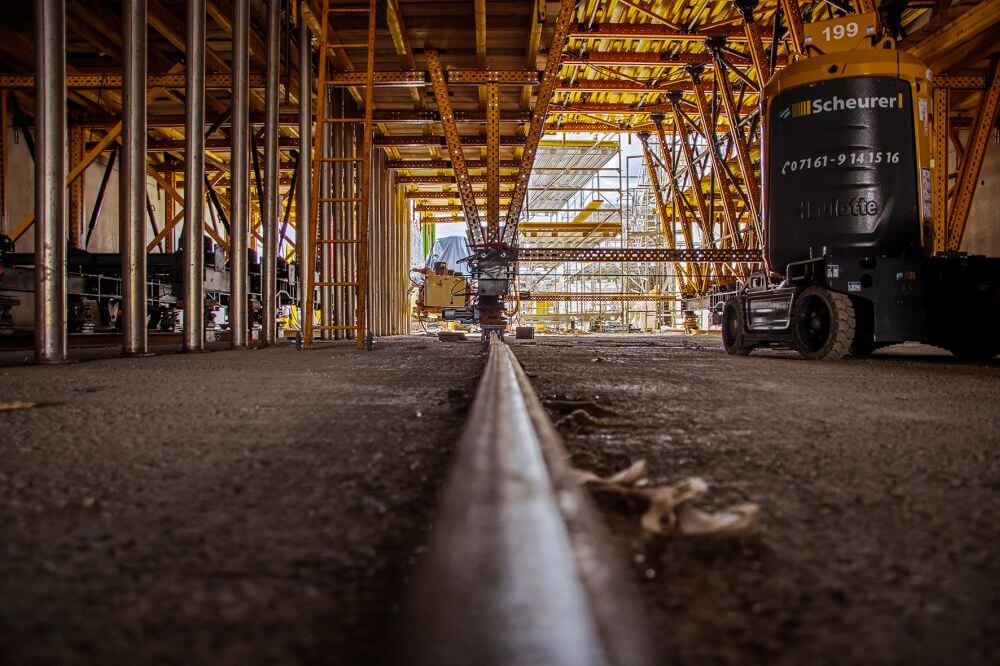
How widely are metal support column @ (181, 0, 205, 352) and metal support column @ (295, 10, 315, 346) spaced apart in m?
1.35

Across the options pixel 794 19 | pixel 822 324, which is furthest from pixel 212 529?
pixel 794 19

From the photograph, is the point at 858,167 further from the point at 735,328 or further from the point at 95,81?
the point at 95,81

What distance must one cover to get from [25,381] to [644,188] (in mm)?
21274

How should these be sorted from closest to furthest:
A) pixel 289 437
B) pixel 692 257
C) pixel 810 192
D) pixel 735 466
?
pixel 735 466
pixel 289 437
pixel 810 192
pixel 692 257

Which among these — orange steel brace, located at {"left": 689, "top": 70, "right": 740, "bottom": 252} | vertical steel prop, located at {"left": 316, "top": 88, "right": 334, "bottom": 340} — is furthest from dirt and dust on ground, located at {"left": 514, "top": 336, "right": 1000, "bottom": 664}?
orange steel brace, located at {"left": 689, "top": 70, "right": 740, "bottom": 252}

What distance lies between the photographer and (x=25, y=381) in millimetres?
3062

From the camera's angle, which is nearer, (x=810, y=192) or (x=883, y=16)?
(x=810, y=192)

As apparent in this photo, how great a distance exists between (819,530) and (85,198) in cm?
1655

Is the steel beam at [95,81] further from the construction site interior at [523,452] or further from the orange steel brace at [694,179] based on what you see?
the orange steel brace at [694,179]

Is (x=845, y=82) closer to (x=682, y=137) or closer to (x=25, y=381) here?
(x=25, y=381)

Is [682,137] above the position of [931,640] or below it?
above

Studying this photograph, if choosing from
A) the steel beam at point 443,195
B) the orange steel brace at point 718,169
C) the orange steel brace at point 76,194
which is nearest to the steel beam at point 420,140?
the orange steel brace at point 718,169

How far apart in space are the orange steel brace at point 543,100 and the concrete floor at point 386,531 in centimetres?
747

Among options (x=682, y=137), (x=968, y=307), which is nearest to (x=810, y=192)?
(x=968, y=307)
